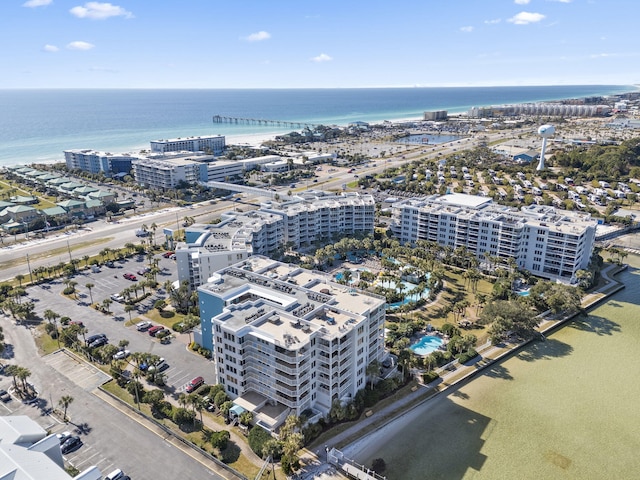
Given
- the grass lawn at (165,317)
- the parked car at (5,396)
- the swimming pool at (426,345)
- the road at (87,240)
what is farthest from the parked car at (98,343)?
the swimming pool at (426,345)

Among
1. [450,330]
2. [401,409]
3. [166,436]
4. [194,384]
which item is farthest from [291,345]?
[450,330]

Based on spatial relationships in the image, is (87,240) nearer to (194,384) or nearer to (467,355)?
(194,384)

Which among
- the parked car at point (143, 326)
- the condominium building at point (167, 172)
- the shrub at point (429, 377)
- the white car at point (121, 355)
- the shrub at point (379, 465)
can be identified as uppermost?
the condominium building at point (167, 172)

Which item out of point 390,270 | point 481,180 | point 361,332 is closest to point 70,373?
point 361,332

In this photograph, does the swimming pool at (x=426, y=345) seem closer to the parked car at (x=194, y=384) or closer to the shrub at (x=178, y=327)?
the parked car at (x=194, y=384)

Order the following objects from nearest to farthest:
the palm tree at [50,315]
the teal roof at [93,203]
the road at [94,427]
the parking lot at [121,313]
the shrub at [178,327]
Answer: the road at [94,427], the parking lot at [121,313], the palm tree at [50,315], the shrub at [178,327], the teal roof at [93,203]

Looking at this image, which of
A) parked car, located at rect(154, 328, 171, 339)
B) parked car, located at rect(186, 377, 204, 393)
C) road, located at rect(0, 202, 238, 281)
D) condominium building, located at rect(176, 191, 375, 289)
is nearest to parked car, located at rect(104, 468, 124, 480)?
parked car, located at rect(186, 377, 204, 393)
